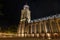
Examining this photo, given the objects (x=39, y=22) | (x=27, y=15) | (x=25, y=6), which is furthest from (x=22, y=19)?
(x=39, y=22)

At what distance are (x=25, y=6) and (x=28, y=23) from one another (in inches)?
485

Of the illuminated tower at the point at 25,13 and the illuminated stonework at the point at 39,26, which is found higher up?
the illuminated tower at the point at 25,13

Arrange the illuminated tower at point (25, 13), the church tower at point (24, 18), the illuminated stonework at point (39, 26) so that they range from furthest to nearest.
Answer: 1. the illuminated tower at point (25, 13)
2. the church tower at point (24, 18)
3. the illuminated stonework at point (39, 26)

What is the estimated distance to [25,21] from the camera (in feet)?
191

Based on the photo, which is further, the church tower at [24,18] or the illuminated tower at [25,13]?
the illuminated tower at [25,13]

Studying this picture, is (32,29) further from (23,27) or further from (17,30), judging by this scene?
(17,30)

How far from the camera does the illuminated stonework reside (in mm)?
44375

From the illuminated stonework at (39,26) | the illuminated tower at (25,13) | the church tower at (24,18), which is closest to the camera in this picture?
the illuminated stonework at (39,26)

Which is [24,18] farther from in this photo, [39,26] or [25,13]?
[39,26]

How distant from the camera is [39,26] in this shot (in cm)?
5059

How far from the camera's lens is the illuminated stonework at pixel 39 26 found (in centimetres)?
4438

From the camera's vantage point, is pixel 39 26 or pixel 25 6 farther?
pixel 25 6

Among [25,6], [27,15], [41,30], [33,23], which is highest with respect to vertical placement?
[25,6]

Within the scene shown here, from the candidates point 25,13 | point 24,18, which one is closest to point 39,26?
point 24,18
